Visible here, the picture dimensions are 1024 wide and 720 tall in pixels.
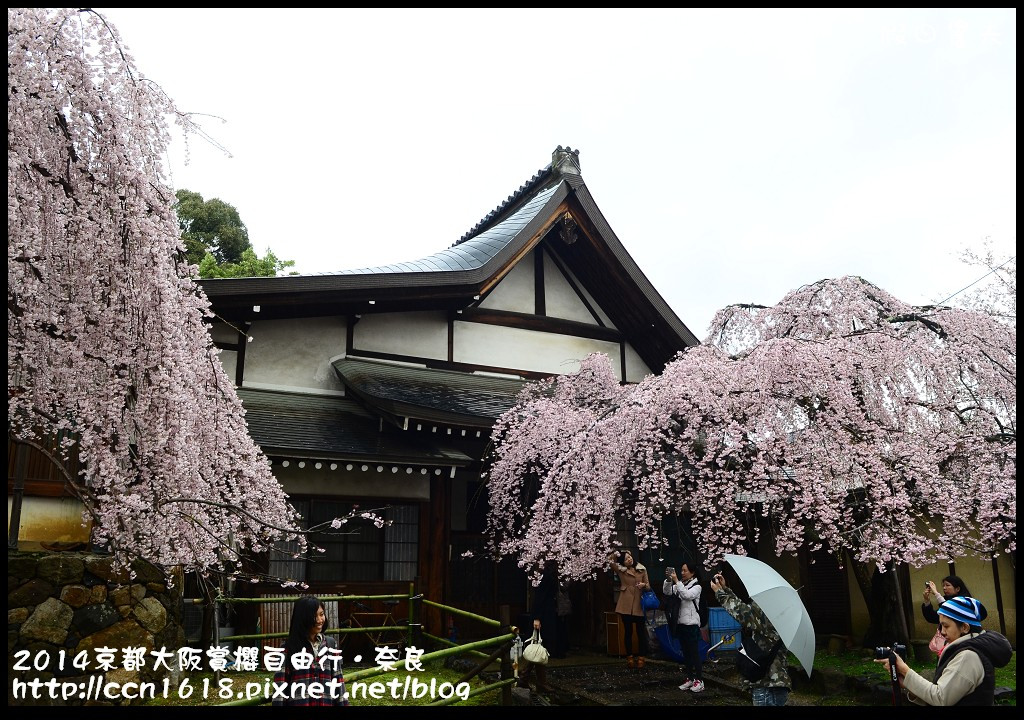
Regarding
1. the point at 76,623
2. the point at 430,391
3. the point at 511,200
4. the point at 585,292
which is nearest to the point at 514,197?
the point at 511,200

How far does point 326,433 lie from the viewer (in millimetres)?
10195

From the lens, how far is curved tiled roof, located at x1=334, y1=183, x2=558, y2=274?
12680 mm

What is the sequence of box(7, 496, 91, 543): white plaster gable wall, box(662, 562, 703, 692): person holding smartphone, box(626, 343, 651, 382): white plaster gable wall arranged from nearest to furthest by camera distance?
box(662, 562, 703, 692): person holding smartphone, box(7, 496, 91, 543): white plaster gable wall, box(626, 343, 651, 382): white plaster gable wall

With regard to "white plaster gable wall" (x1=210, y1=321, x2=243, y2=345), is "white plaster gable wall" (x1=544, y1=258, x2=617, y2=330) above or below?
above

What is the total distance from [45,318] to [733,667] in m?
8.42

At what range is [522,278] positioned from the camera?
13812mm

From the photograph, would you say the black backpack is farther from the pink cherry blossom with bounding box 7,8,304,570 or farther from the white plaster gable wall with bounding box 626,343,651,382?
the white plaster gable wall with bounding box 626,343,651,382

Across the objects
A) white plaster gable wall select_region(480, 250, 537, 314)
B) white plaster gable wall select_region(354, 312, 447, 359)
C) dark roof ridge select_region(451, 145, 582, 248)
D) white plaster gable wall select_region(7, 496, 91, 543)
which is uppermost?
dark roof ridge select_region(451, 145, 582, 248)

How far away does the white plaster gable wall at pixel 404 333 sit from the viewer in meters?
12.1

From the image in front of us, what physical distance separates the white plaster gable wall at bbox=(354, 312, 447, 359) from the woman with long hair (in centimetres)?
811

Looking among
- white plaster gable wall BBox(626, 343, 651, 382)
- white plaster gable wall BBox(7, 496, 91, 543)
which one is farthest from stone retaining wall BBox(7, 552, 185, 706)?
white plaster gable wall BBox(626, 343, 651, 382)

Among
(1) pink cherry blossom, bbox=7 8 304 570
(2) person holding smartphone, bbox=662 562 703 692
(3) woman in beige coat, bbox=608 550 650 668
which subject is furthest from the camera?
(3) woman in beige coat, bbox=608 550 650 668

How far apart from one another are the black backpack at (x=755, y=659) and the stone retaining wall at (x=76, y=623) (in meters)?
4.98

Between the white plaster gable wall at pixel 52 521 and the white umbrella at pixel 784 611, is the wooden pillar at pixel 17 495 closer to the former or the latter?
the white plaster gable wall at pixel 52 521
